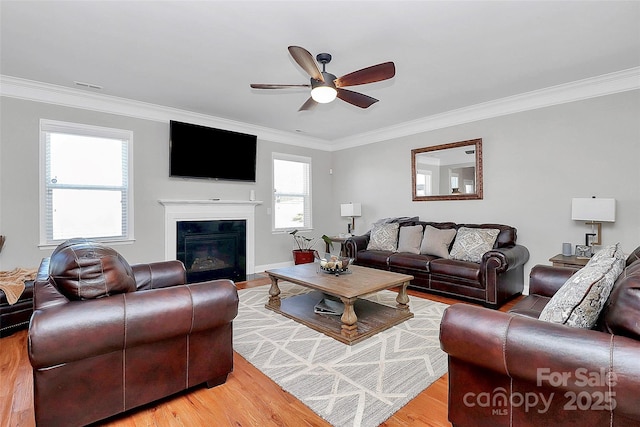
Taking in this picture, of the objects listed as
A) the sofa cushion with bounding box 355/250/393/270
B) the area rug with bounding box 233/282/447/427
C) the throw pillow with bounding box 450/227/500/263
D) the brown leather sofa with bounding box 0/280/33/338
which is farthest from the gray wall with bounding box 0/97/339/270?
the throw pillow with bounding box 450/227/500/263

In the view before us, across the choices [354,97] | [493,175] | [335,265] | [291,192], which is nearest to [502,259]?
[493,175]

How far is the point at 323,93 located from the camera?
2.89 m

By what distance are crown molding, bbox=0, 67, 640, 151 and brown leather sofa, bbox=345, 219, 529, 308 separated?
65.1 inches

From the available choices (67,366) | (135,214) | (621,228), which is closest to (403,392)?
(67,366)

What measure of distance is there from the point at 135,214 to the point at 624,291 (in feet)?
16.3

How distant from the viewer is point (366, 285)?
291 cm

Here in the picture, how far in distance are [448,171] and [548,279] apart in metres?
2.79

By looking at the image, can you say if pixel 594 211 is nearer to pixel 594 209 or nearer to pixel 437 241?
pixel 594 209

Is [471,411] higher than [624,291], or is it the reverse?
[624,291]

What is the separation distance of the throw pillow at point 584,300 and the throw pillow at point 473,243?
99.8 inches

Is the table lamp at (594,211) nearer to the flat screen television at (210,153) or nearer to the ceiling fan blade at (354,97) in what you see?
the ceiling fan blade at (354,97)

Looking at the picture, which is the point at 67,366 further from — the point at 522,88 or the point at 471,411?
the point at 522,88

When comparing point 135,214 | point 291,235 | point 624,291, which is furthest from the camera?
point 291,235

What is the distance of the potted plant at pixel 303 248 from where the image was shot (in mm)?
5781
